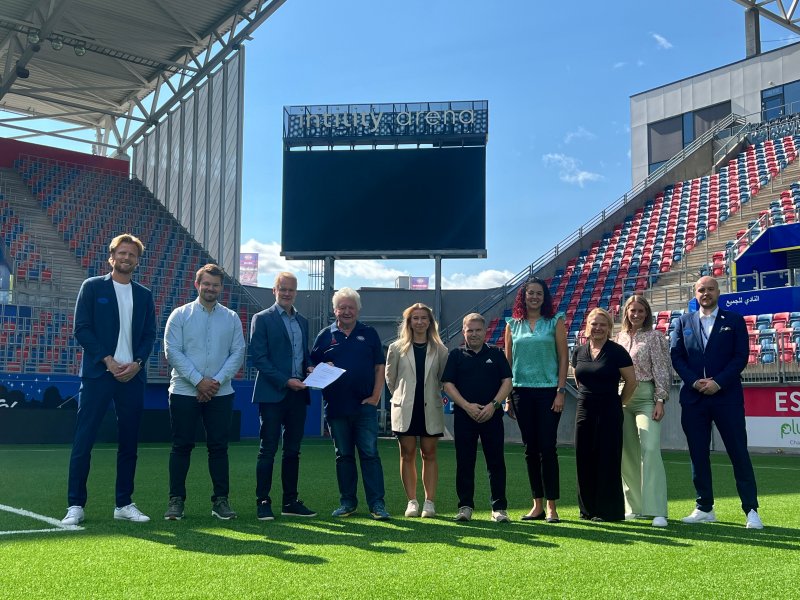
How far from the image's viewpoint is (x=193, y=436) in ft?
18.9

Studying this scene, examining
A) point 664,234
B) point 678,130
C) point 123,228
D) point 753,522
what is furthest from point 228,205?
point 753,522

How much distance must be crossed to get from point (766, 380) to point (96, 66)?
2202 cm

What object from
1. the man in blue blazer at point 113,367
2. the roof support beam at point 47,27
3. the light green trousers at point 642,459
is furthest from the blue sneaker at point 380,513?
the roof support beam at point 47,27

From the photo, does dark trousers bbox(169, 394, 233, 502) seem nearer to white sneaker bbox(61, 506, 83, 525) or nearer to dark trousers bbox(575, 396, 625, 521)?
white sneaker bbox(61, 506, 83, 525)

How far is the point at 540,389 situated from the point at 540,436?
1.09ft

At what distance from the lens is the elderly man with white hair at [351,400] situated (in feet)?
19.5

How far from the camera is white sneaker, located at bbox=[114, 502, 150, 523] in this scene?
17.9 ft

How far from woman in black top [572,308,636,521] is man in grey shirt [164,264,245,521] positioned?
98.5 inches

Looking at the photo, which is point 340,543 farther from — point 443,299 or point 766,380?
point 443,299

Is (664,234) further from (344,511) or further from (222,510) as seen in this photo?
(222,510)

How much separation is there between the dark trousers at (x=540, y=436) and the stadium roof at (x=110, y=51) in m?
18.9

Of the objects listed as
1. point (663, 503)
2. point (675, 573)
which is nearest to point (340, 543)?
point (675, 573)

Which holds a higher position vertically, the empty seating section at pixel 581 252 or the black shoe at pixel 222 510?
the empty seating section at pixel 581 252

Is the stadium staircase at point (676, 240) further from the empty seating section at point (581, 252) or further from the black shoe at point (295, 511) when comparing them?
the black shoe at point (295, 511)
